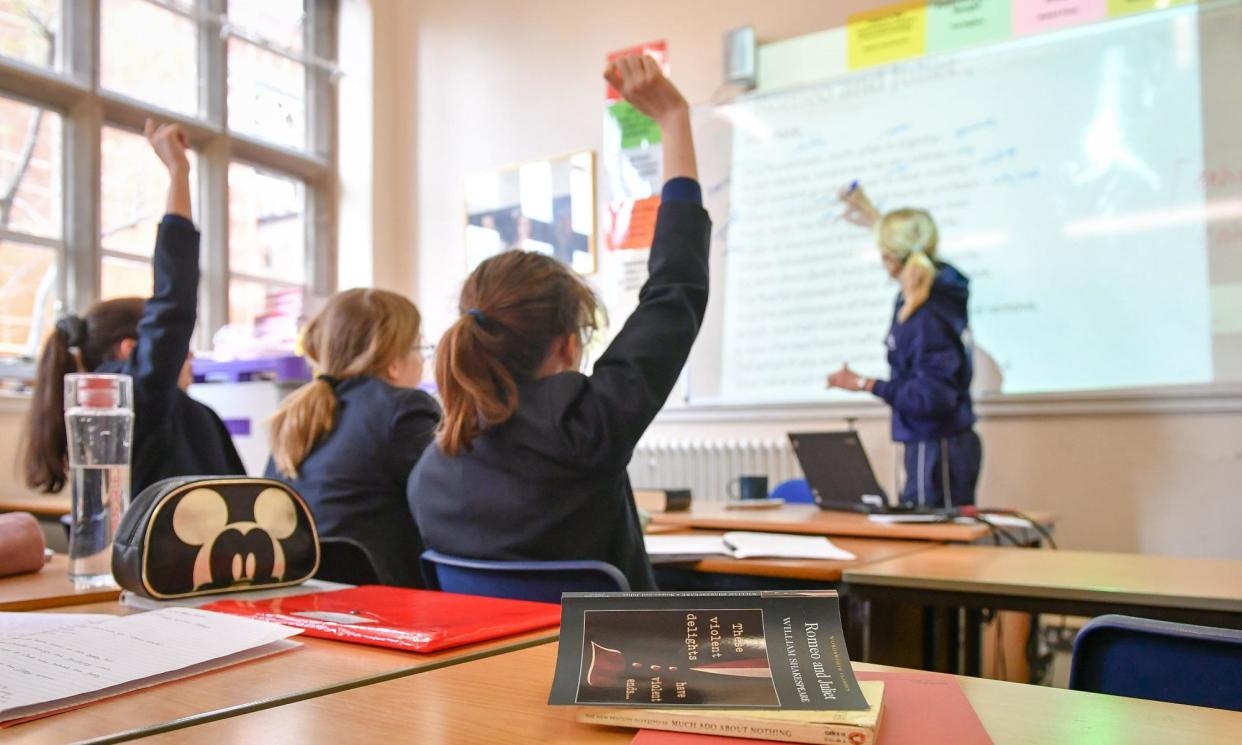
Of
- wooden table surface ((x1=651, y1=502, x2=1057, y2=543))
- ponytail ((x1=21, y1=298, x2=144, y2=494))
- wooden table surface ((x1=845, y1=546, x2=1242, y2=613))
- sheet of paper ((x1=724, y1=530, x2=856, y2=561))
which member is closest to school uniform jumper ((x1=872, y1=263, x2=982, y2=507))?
wooden table surface ((x1=651, y1=502, x2=1057, y2=543))

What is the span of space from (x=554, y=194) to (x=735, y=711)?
464 cm

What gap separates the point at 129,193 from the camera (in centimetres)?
451

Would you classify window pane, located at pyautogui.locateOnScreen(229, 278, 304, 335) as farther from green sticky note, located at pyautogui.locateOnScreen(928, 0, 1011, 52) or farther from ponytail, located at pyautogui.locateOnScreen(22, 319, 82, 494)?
A: green sticky note, located at pyautogui.locateOnScreen(928, 0, 1011, 52)

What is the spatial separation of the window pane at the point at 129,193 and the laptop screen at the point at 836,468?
3.21 m

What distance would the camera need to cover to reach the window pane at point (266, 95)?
16.5 feet

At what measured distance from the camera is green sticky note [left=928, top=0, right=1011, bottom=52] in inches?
148

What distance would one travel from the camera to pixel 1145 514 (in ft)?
11.2

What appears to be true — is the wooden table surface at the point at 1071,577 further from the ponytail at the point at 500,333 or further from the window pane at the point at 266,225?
the window pane at the point at 266,225

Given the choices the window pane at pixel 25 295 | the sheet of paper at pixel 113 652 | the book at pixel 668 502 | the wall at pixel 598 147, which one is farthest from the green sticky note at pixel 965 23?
the window pane at pixel 25 295

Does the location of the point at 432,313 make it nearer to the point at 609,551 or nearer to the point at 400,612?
the point at 609,551

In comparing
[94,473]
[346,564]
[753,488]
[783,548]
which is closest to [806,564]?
[783,548]

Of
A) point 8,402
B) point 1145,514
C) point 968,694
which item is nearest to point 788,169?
point 1145,514

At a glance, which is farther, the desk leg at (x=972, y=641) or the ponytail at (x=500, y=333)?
the desk leg at (x=972, y=641)

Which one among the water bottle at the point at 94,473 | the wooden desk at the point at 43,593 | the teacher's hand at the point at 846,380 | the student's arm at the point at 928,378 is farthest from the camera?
the teacher's hand at the point at 846,380
